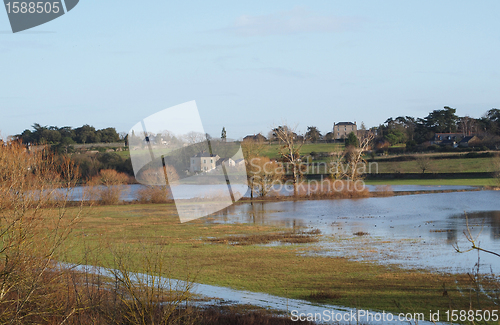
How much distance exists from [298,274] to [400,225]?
50.6 feet

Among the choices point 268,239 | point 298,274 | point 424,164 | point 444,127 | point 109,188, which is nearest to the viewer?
point 298,274

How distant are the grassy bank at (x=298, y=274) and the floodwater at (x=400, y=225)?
139 centimetres

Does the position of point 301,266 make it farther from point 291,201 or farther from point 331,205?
point 291,201

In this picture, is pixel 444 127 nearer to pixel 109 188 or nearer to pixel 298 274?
pixel 109 188

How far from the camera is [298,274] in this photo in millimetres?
15094

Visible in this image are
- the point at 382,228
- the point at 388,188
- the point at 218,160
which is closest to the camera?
the point at 382,228

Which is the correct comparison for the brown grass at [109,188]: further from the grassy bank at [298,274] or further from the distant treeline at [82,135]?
the grassy bank at [298,274]

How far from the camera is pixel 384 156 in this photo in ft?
293

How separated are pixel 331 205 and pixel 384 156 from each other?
51015mm

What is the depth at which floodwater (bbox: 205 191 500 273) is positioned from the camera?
17234mm

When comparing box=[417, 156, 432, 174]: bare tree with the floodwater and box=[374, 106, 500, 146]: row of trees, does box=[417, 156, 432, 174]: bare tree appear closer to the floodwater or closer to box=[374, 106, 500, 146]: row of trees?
box=[374, 106, 500, 146]: row of trees

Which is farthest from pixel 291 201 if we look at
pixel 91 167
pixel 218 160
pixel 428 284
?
pixel 428 284

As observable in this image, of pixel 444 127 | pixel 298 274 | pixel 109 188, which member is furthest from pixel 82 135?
pixel 444 127

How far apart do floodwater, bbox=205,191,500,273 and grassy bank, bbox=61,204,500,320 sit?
1.39 metres
